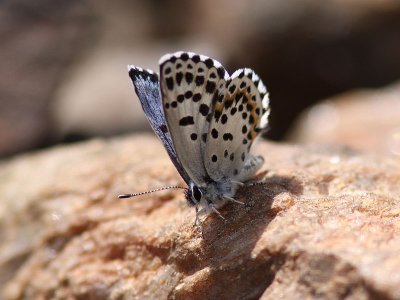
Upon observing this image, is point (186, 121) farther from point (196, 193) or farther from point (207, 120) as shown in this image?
point (196, 193)

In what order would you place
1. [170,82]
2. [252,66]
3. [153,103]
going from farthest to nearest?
[252,66]
[153,103]
[170,82]

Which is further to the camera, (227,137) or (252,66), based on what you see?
(252,66)

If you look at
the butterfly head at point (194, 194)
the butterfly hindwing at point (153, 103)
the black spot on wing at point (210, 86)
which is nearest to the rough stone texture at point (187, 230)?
the butterfly head at point (194, 194)

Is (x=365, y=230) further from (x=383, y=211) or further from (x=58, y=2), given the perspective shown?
(x=58, y=2)

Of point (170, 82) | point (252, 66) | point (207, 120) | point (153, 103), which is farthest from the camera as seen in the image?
point (252, 66)

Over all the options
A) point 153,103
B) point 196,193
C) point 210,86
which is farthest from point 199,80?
point 196,193

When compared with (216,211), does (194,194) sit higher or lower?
higher

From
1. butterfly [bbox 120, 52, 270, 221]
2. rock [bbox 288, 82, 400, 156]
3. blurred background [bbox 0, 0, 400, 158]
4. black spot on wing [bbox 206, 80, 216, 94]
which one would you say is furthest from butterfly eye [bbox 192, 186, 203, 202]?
blurred background [bbox 0, 0, 400, 158]

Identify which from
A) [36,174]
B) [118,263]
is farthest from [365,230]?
[36,174]
